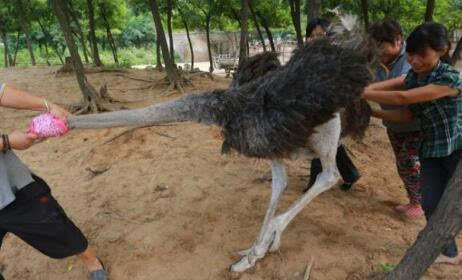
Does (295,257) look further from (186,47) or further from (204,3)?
(186,47)

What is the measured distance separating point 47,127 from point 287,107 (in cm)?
135

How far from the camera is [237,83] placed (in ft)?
10.2

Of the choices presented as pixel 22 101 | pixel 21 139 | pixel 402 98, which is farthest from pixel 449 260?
pixel 22 101

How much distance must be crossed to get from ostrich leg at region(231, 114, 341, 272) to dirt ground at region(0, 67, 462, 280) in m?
0.10

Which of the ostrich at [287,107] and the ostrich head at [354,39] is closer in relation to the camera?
the ostrich at [287,107]

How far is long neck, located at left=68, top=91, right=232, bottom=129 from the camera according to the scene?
242cm

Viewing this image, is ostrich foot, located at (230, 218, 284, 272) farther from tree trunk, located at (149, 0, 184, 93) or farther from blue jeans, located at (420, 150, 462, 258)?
tree trunk, located at (149, 0, 184, 93)

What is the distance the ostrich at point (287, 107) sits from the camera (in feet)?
8.18

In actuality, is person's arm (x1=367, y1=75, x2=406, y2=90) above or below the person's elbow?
above

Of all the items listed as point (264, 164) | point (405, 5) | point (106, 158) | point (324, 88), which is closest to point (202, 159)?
point (264, 164)

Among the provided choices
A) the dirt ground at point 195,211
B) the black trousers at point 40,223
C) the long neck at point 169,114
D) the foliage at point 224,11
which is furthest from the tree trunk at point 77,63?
the foliage at point 224,11

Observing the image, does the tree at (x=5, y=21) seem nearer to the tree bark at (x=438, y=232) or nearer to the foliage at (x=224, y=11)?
the foliage at (x=224, y=11)

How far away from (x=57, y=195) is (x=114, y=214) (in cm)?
91

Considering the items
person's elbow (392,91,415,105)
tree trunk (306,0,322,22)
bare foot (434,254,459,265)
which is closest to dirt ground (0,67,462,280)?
bare foot (434,254,459,265)
